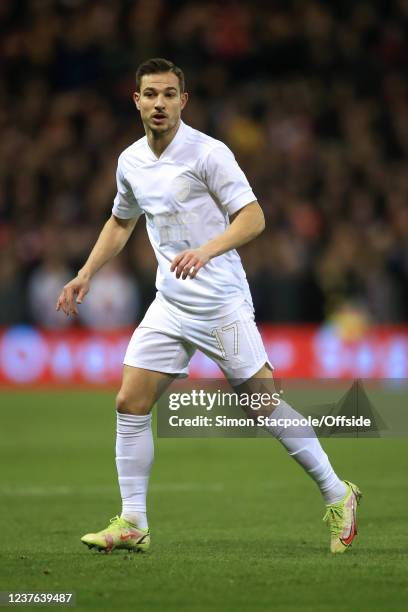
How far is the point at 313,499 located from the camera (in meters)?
8.82

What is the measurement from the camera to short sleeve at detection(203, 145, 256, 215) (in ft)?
19.9

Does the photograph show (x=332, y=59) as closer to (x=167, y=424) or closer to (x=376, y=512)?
(x=376, y=512)

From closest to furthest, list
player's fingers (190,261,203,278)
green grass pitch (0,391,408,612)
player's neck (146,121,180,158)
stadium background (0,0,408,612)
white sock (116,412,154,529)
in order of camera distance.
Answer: green grass pitch (0,391,408,612), player's fingers (190,261,203,278), player's neck (146,121,180,158), white sock (116,412,154,529), stadium background (0,0,408,612)

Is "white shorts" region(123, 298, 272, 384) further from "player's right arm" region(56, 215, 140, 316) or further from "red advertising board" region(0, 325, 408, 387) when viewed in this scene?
"red advertising board" region(0, 325, 408, 387)

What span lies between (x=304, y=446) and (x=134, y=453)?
83cm

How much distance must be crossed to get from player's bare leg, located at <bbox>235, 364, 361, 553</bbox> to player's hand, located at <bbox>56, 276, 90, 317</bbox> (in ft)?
2.90

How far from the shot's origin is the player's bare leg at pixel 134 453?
633 cm

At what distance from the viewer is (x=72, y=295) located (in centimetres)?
646

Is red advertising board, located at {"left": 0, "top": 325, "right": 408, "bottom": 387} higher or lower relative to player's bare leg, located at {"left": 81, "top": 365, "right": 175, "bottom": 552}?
lower

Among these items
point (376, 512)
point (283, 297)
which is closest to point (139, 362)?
point (376, 512)

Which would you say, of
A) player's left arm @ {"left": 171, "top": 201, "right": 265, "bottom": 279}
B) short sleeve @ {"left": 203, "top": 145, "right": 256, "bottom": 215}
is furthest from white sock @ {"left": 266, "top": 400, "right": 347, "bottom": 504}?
short sleeve @ {"left": 203, "top": 145, "right": 256, "bottom": 215}

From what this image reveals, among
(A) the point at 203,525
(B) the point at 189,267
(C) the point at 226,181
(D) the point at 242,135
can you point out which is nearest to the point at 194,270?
(B) the point at 189,267

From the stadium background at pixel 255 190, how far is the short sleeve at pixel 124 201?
296cm

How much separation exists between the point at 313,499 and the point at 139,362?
2860 mm
